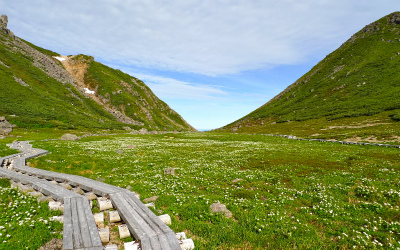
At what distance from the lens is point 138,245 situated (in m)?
7.51

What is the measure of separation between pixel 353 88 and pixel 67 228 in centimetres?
16991

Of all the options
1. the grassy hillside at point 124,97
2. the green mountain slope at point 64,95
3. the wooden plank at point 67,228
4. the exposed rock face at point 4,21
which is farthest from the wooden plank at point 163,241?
the exposed rock face at point 4,21

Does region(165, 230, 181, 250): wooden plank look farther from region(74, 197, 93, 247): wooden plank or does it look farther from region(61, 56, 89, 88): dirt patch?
region(61, 56, 89, 88): dirt patch

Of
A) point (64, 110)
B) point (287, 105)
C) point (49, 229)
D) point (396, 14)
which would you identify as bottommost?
point (49, 229)

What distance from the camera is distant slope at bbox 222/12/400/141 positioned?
94500mm

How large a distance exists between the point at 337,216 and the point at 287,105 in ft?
554

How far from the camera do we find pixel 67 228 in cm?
786

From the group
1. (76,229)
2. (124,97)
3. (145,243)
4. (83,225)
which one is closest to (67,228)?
(76,229)

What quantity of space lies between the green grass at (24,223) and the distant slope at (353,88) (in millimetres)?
82463

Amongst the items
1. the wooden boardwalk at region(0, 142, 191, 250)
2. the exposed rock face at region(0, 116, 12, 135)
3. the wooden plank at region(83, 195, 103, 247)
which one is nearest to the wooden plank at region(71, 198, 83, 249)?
the wooden boardwalk at region(0, 142, 191, 250)

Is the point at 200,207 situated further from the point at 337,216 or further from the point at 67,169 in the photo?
the point at 67,169

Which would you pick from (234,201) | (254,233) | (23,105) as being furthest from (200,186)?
(23,105)

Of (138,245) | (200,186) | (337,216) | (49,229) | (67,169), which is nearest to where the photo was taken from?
(138,245)

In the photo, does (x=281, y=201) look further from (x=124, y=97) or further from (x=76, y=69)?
(x=76, y=69)
